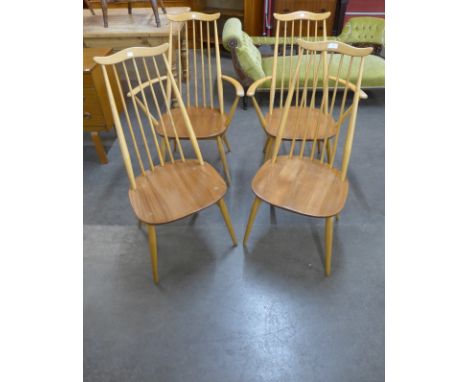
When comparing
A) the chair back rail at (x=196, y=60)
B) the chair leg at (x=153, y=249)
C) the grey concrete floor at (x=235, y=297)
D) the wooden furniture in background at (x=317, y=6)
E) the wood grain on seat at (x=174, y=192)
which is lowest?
the grey concrete floor at (x=235, y=297)

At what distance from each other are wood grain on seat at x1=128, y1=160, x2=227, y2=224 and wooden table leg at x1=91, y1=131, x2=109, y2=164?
0.92 metres

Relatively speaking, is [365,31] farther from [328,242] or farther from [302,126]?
[328,242]

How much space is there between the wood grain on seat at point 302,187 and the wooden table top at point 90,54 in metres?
1.36

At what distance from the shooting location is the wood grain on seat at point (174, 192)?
4.35 feet

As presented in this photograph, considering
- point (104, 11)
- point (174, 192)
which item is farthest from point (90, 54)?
point (174, 192)

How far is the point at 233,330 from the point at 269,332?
0.16 meters

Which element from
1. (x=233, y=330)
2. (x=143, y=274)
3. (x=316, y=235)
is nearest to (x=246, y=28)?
(x=316, y=235)

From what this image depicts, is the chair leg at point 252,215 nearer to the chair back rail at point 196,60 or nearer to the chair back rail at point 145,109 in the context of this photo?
the chair back rail at point 145,109

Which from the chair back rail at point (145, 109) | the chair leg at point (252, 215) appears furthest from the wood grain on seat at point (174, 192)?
the chair leg at point (252, 215)

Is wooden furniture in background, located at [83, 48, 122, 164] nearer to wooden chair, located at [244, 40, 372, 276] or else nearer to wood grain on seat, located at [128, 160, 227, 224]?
wood grain on seat, located at [128, 160, 227, 224]

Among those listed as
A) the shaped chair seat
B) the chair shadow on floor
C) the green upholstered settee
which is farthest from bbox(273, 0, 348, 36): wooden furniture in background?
the chair shadow on floor

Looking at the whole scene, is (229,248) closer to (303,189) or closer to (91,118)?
(303,189)

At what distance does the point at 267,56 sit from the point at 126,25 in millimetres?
1379

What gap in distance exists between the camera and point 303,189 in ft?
4.70
